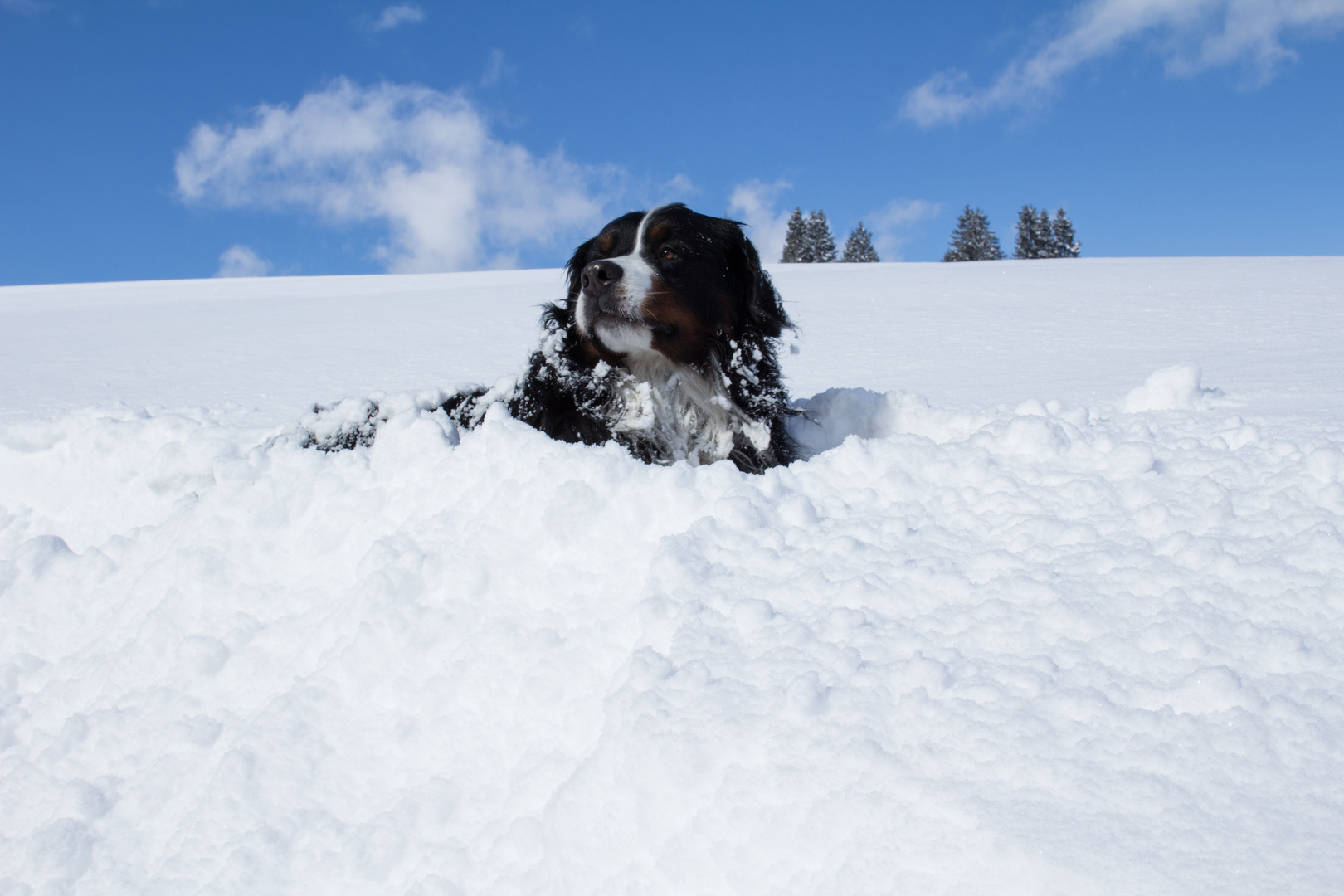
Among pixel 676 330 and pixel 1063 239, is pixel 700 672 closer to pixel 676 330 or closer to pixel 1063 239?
pixel 676 330

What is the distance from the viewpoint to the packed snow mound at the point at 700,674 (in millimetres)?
1305

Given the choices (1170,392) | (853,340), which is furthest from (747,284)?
(853,340)

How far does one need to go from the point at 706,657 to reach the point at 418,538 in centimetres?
104

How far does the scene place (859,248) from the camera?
145 ft

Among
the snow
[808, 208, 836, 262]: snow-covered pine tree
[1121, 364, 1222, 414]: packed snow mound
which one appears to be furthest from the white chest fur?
[808, 208, 836, 262]: snow-covered pine tree

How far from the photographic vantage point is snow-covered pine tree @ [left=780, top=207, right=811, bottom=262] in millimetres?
42000

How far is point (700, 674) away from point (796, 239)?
143ft

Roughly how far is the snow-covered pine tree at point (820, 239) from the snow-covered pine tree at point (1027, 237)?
44.2ft

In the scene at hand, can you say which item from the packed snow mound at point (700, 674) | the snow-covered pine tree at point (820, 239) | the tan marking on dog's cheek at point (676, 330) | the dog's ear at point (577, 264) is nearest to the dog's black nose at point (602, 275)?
the tan marking on dog's cheek at point (676, 330)

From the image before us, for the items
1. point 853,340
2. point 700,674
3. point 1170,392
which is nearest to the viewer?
point 700,674

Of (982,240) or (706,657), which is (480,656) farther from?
(982,240)

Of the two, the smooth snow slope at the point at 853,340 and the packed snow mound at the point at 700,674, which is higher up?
the smooth snow slope at the point at 853,340

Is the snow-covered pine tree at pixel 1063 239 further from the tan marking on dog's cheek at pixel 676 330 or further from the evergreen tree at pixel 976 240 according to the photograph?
the tan marking on dog's cheek at pixel 676 330

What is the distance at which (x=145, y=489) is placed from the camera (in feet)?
11.3
